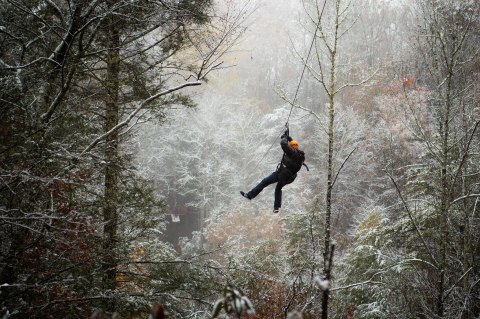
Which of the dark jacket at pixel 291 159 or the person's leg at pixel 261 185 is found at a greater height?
the dark jacket at pixel 291 159

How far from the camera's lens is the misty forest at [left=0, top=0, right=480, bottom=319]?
4.12 m

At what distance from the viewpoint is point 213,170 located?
2758 cm

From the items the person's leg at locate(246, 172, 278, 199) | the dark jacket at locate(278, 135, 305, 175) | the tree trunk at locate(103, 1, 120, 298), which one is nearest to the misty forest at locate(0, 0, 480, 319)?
the tree trunk at locate(103, 1, 120, 298)

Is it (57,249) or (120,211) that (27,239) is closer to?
(57,249)

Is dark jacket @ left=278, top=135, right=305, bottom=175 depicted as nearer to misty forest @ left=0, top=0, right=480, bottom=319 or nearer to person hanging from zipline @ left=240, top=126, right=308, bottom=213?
person hanging from zipline @ left=240, top=126, right=308, bottom=213

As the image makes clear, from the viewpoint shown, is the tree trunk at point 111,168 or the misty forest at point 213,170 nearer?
the misty forest at point 213,170

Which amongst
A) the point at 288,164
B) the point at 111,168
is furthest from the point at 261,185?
the point at 111,168

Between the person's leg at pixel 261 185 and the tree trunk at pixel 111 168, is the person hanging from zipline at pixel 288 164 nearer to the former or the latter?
the person's leg at pixel 261 185

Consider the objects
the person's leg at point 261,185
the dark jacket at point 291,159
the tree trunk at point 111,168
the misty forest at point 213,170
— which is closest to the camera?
the misty forest at point 213,170

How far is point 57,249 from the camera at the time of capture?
441cm

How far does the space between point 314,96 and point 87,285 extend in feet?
86.6

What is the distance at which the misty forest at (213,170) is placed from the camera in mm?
4125

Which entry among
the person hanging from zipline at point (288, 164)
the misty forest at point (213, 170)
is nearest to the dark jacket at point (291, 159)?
the person hanging from zipline at point (288, 164)

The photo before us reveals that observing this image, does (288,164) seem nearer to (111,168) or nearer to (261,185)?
(261,185)
